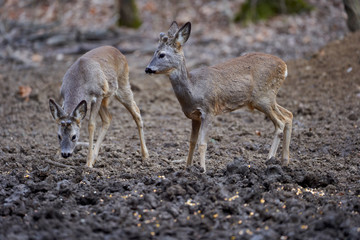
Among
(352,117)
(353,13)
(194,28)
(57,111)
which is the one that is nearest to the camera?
(57,111)

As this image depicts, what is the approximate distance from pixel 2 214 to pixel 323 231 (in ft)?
9.90

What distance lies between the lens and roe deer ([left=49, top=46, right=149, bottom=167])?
6770mm

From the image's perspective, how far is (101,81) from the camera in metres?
7.27

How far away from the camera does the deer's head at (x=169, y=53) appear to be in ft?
21.1

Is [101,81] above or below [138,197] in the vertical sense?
above

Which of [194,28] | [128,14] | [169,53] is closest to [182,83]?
[169,53]

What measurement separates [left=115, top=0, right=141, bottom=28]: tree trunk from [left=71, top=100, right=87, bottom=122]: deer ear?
34.7ft

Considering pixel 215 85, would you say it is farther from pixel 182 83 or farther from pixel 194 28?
pixel 194 28

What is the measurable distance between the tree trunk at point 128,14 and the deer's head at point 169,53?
1063 cm

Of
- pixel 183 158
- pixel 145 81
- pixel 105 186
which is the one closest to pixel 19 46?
pixel 145 81

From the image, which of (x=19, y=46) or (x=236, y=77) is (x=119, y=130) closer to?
(x=236, y=77)

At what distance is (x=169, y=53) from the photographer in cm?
650

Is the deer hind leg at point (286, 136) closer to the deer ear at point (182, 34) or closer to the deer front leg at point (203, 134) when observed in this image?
the deer front leg at point (203, 134)

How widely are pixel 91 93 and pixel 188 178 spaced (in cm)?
227
